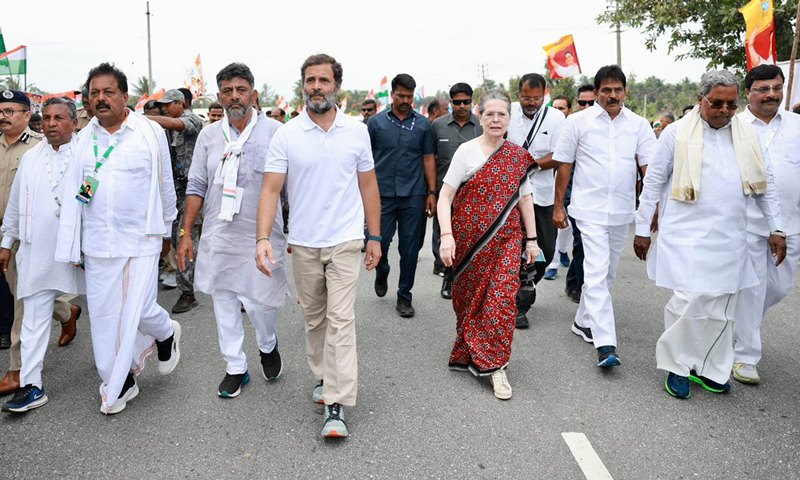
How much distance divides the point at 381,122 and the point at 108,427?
340 centimetres

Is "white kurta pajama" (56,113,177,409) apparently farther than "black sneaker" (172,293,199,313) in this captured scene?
No

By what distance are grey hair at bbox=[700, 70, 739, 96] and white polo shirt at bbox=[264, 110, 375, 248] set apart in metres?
2.07

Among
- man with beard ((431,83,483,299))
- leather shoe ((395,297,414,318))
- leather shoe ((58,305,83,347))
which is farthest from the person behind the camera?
man with beard ((431,83,483,299))

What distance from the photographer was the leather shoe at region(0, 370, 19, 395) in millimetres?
3869

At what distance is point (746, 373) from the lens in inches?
162

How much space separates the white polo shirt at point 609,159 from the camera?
4.73m

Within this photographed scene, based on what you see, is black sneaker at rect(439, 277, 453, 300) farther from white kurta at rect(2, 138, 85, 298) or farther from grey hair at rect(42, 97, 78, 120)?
grey hair at rect(42, 97, 78, 120)

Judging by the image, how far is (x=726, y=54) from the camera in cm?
1261

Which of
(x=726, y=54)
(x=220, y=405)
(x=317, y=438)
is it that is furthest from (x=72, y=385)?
(x=726, y=54)

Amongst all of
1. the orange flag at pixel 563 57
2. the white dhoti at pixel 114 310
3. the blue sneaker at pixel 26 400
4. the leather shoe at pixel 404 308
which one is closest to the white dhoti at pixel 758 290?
the leather shoe at pixel 404 308

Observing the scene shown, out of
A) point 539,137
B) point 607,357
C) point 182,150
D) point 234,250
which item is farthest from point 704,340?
point 182,150

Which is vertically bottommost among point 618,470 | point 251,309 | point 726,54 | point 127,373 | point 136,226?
point 618,470

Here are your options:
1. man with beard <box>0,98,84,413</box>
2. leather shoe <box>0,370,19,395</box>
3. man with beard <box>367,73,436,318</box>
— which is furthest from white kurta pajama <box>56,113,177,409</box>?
man with beard <box>367,73,436,318</box>

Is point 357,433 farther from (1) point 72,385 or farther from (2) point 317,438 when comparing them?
(1) point 72,385
